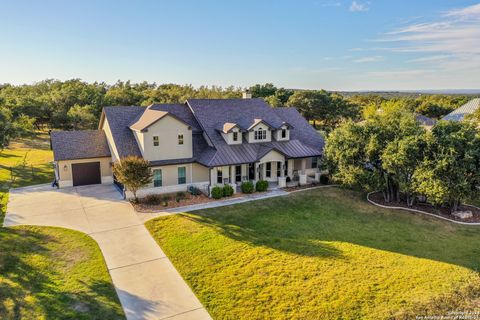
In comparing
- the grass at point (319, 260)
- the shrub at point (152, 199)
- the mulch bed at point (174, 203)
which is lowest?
the grass at point (319, 260)

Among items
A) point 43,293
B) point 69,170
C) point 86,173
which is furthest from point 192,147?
point 43,293

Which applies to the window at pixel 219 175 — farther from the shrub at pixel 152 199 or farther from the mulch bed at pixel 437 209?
the mulch bed at pixel 437 209

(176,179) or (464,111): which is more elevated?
(464,111)

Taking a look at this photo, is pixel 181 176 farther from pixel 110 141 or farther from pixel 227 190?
pixel 110 141

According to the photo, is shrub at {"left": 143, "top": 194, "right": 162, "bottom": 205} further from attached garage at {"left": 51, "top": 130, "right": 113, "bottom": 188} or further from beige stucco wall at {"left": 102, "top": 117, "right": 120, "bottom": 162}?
attached garage at {"left": 51, "top": 130, "right": 113, "bottom": 188}

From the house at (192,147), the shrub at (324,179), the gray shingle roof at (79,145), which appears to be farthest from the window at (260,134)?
the gray shingle roof at (79,145)

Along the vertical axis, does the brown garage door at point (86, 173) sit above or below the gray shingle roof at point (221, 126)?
below

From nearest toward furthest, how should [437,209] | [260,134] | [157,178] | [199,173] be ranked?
1. [437,209]
2. [157,178]
3. [199,173]
4. [260,134]
